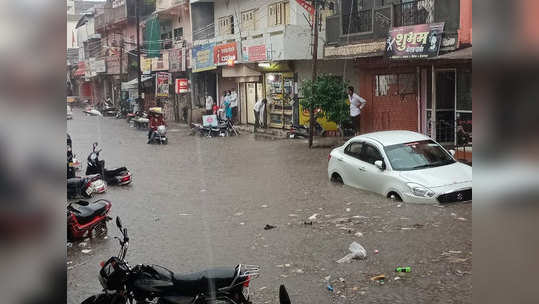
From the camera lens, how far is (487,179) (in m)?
1.46

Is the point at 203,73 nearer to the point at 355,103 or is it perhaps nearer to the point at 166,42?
the point at 166,42

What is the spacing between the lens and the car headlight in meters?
7.62

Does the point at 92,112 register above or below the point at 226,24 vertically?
below

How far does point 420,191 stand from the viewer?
303 inches

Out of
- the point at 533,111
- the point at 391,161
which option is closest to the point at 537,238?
the point at 533,111

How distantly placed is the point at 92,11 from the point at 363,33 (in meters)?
9.62

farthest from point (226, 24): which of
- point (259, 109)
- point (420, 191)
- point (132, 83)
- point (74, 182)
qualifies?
point (420, 191)

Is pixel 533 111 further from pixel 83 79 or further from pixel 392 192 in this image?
pixel 83 79

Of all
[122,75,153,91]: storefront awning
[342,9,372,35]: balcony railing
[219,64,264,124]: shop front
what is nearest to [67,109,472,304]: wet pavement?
[122,75,153,91]: storefront awning

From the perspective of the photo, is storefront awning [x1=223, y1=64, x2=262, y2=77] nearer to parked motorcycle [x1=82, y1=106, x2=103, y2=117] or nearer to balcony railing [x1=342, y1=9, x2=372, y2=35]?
balcony railing [x1=342, y1=9, x2=372, y2=35]

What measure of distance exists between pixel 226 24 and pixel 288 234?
33.7 feet

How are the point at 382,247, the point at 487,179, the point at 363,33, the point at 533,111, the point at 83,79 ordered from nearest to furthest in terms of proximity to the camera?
the point at 533,111 → the point at 487,179 → the point at 382,247 → the point at 363,33 → the point at 83,79

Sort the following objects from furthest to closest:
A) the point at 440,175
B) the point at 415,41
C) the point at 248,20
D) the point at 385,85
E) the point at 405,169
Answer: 1. the point at 248,20
2. the point at 385,85
3. the point at 415,41
4. the point at 405,169
5. the point at 440,175

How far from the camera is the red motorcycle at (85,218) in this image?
269 inches
